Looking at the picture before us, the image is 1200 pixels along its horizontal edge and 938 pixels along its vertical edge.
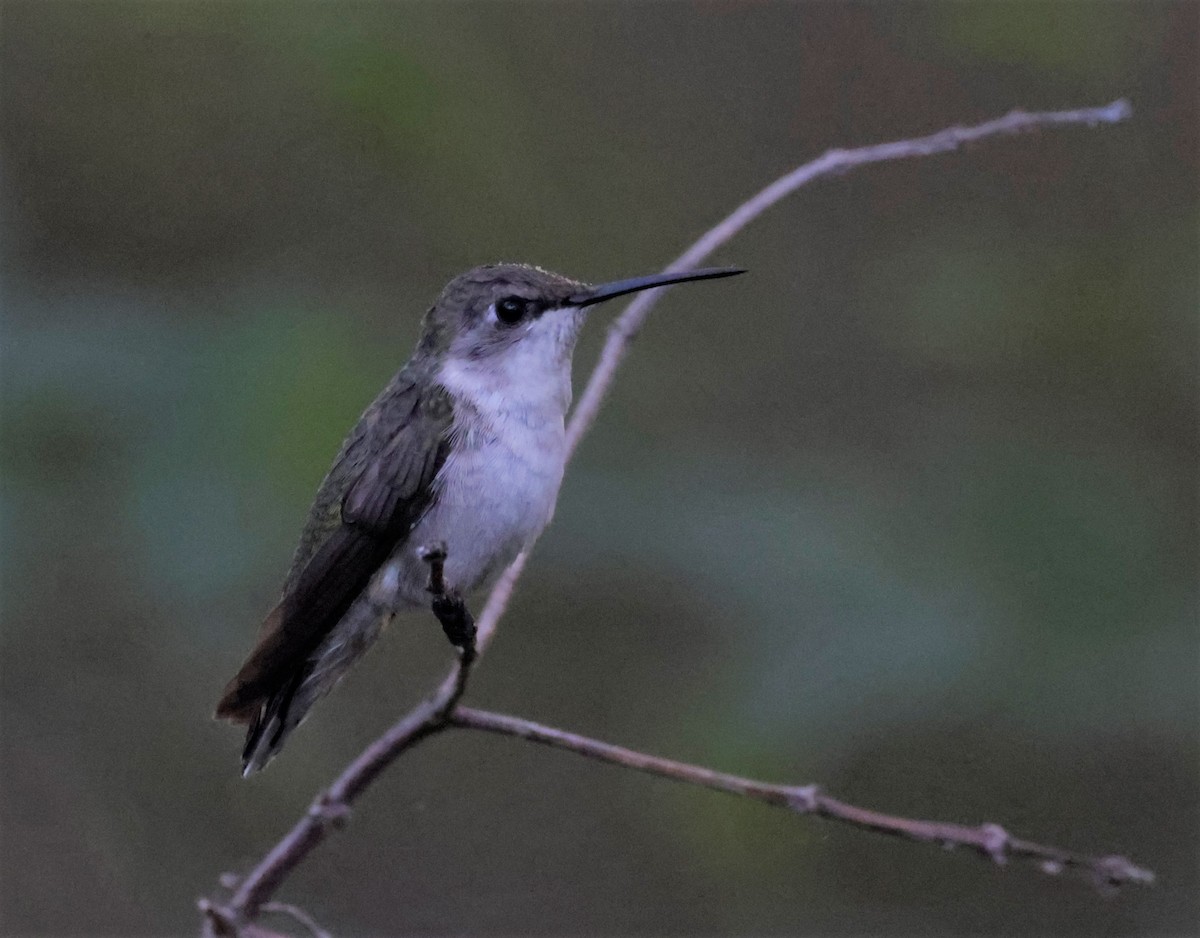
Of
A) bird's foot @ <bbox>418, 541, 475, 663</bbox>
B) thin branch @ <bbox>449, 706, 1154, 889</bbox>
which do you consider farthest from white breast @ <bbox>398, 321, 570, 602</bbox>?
thin branch @ <bbox>449, 706, 1154, 889</bbox>

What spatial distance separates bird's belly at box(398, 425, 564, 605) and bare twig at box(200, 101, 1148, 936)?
0.18 feet

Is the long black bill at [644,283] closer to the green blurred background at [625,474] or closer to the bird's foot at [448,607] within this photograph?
the green blurred background at [625,474]

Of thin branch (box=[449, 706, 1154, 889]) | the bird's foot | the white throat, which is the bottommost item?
thin branch (box=[449, 706, 1154, 889])

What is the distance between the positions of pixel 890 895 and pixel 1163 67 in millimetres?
2760

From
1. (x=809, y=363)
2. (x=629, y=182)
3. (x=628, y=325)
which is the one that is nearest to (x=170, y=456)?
(x=628, y=325)

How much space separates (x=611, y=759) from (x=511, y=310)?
1340mm

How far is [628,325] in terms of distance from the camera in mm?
2812

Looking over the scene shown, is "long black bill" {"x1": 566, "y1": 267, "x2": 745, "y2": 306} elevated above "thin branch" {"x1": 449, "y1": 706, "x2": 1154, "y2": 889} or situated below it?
above

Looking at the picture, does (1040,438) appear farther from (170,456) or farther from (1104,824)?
(170,456)

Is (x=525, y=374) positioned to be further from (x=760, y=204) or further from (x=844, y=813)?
(x=844, y=813)

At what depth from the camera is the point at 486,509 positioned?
8.67 ft

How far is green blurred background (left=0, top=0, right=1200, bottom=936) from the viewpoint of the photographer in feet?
9.86

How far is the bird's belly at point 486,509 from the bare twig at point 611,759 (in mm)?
55

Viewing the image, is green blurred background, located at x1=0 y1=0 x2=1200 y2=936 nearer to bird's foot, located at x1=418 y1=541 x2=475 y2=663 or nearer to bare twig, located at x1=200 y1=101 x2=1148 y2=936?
bare twig, located at x1=200 y1=101 x2=1148 y2=936
